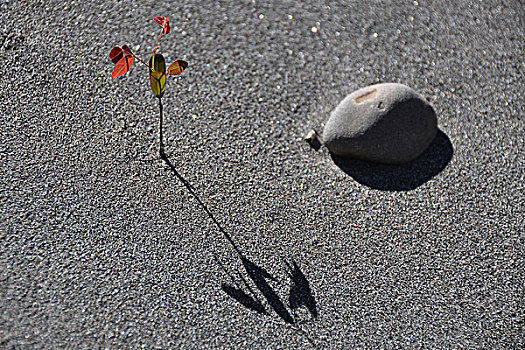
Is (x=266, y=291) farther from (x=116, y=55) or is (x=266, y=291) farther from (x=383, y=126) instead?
(x=116, y=55)

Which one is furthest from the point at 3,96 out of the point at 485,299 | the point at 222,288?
the point at 485,299

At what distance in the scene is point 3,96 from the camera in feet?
6.41

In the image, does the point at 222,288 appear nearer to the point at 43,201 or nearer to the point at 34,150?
the point at 43,201

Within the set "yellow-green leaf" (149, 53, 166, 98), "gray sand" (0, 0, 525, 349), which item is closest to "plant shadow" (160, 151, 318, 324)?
"gray sand" (0, 0, 525, 349)

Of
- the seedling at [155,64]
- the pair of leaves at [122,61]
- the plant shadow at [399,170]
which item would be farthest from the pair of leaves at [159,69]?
the plant shadow at [399,170]

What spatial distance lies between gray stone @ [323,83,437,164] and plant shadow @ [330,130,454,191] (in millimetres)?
27

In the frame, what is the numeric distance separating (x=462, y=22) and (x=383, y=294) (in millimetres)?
1443

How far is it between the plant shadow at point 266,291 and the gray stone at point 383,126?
54cm

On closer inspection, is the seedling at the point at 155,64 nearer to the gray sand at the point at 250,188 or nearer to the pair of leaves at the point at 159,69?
the pair of leaves at the point at 159,69

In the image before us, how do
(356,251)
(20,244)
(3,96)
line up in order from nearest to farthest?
(20,244)
(356,251)
(3,96)

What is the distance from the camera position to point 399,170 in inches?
78.6

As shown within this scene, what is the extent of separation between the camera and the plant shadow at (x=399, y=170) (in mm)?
1957

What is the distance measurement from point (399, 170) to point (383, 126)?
0.19m

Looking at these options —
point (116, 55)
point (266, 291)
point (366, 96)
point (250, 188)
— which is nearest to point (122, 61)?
point (116, 55)
